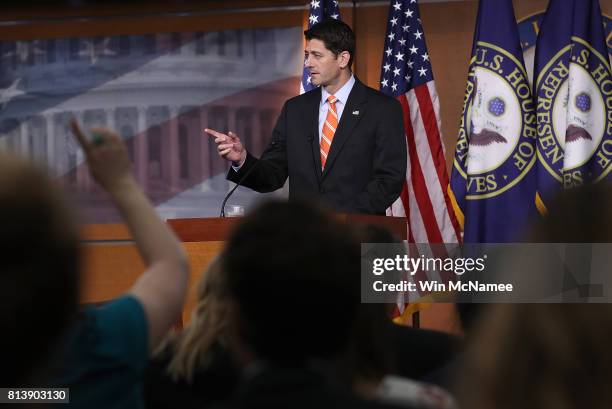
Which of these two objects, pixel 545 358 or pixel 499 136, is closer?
pixel 545 358

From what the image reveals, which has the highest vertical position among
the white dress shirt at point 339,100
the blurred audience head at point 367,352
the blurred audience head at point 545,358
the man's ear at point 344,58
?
the man's ear at point 344,58

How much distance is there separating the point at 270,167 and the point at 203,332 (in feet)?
8.84

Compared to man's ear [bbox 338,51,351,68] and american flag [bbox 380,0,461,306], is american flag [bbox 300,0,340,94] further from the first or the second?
man's ear [bbox 338,51,351,68]

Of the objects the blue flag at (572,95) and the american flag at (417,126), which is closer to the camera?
the blue flag at (572,95)

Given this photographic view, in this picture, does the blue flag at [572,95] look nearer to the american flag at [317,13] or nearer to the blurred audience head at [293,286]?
the american flag at [317,13]

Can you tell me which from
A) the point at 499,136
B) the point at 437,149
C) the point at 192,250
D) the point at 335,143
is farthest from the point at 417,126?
the point at 192,250

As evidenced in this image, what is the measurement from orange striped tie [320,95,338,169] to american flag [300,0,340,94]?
3.04ft

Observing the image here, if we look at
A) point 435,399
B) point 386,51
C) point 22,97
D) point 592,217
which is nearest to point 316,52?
point 386,51

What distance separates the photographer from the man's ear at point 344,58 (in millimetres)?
4773

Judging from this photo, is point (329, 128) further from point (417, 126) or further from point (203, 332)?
point (203, 332)

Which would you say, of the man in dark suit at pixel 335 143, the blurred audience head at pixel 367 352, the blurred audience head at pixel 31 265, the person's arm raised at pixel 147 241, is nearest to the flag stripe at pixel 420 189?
the man in dark suit at pixel 335 143

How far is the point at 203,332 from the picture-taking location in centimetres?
202

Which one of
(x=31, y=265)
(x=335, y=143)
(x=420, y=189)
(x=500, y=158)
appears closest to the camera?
(x=31, y=265)

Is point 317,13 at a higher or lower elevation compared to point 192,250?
higher
